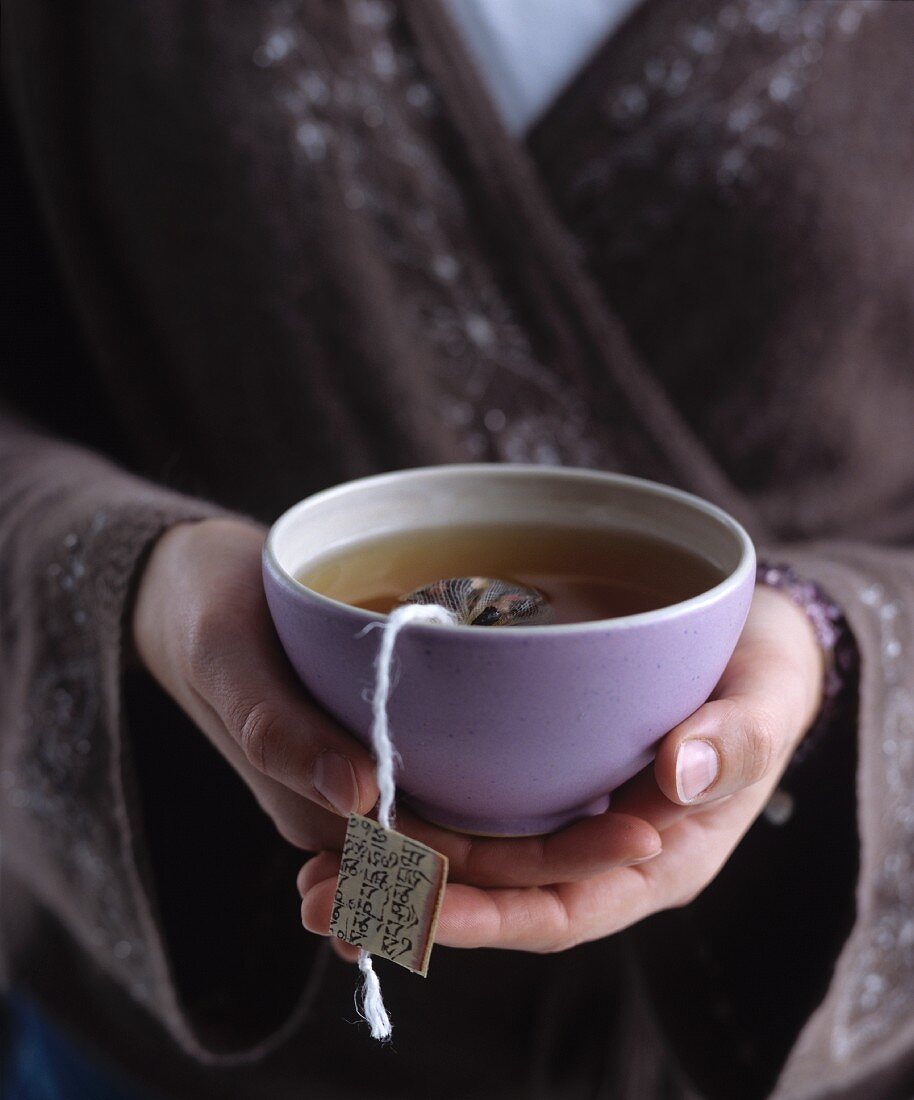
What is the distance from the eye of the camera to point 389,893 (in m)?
0.35

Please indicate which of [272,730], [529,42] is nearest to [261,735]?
[272,730]

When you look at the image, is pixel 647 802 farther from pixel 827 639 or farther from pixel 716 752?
pixel 827 639

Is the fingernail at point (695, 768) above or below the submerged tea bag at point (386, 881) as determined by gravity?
above

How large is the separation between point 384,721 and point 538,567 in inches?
5.8

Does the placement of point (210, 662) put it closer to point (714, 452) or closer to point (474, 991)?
point (474, 991)

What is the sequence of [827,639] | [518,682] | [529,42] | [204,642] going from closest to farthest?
[518,682] < [204,642] < [827,639] < [529,42]

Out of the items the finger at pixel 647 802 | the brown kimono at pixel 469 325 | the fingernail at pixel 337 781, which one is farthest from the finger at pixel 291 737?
the brown kimono at pixel 469 325

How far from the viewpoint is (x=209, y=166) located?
0.76m

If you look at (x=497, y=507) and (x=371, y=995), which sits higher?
(x=497, y=507)

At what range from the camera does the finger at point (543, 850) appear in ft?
1.27

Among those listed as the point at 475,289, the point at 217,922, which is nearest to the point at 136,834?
the point at 217,922

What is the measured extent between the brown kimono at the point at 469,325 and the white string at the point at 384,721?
0.28 m

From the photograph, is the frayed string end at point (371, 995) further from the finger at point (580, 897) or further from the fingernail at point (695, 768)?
the fingernail at point (695, 768)

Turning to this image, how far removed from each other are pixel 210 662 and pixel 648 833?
21 cm
